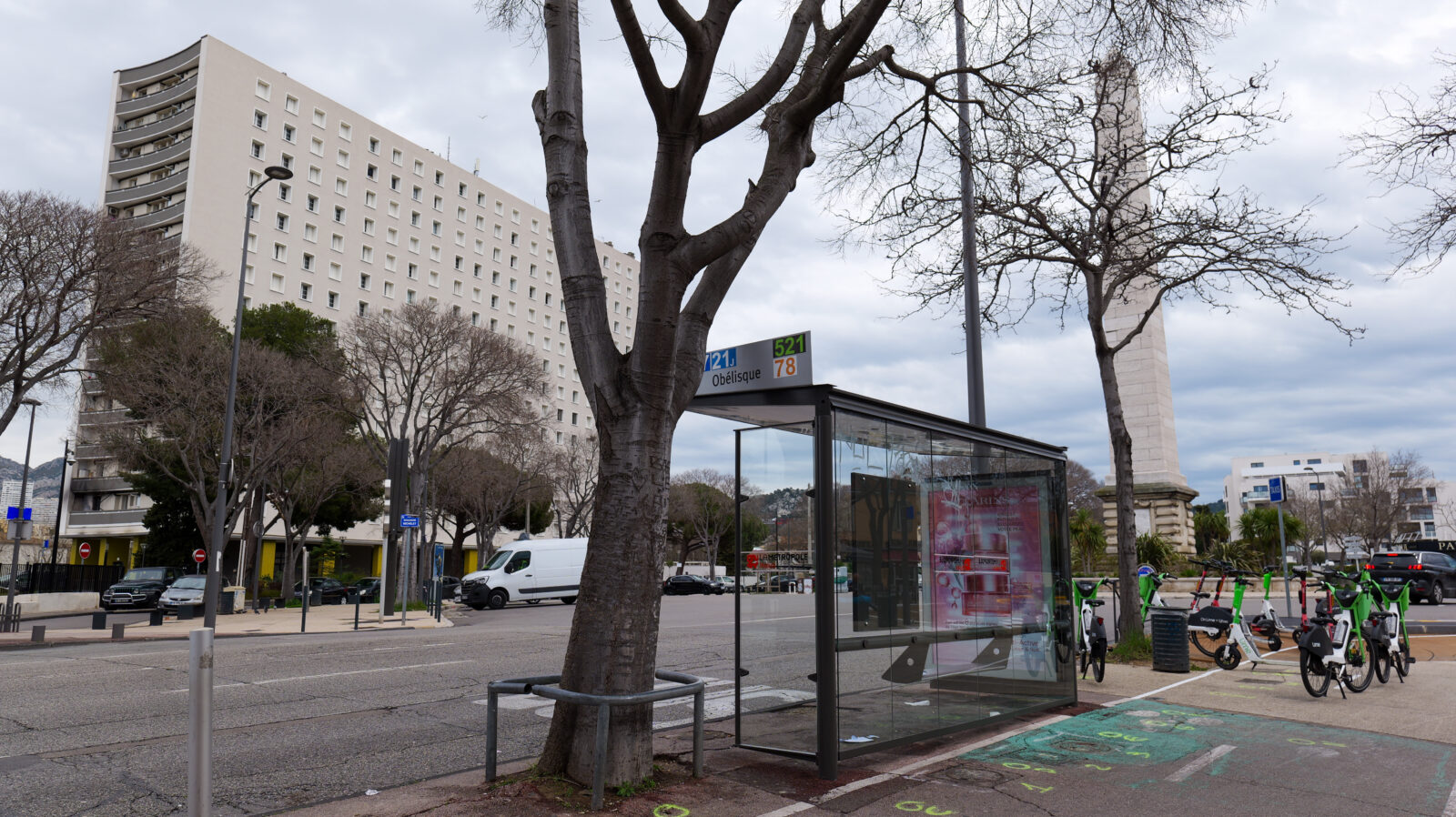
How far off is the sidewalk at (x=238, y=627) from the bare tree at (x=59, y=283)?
17.0 feet

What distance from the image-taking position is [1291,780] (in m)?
6.13

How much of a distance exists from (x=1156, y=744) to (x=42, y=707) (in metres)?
10.6

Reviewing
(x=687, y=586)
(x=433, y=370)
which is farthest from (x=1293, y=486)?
(x=433, y=370)

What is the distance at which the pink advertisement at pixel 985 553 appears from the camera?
25.2 ft

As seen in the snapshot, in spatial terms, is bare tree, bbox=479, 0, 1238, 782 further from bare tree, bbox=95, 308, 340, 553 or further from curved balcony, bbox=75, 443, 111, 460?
curved balcony, bbox=75, 443, 111, 460

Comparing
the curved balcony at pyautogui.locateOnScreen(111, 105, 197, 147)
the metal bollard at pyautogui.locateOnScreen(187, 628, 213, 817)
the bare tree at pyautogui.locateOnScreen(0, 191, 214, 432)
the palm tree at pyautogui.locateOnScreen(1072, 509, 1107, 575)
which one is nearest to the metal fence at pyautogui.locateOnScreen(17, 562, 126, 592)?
the bare tree at pyautogui.locateOnScreen(0, 191, 214, 432)

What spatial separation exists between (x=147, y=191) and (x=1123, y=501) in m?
59.9

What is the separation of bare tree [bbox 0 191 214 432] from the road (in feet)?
25.3

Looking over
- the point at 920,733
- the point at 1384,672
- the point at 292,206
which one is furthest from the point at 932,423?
the point at 292,206

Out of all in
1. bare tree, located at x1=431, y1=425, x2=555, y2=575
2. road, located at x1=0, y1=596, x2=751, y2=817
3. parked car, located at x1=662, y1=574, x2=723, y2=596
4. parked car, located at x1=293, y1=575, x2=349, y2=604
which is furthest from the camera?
parked car, located at x1=662, y1=574, x2=723, y2=596

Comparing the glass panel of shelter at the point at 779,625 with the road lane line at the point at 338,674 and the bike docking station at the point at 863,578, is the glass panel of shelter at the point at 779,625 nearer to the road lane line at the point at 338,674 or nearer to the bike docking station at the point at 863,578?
the bike docking station at the point at 863,578

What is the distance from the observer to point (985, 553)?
8266mm

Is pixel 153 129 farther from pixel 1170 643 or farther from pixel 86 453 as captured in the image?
pixel 1170 643

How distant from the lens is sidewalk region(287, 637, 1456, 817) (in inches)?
212
